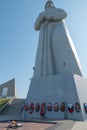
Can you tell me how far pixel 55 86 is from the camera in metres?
15.9

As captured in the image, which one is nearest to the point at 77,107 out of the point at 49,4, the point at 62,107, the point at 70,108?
the point at 70,108

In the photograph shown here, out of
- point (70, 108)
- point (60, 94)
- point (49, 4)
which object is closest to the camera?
point (70, 108)

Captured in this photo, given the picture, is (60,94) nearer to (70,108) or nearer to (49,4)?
(70,108)

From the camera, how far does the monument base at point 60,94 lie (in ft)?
46.4

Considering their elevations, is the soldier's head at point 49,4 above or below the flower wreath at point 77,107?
above

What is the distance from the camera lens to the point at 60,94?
15258 mm

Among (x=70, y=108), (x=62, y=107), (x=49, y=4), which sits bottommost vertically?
(x=70, y=108)

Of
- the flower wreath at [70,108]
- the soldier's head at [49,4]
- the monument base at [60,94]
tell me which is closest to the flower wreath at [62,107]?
the monument base at [60,94]

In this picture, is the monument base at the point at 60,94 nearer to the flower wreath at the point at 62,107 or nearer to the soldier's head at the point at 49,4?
the flower wreath at the point at 62,107

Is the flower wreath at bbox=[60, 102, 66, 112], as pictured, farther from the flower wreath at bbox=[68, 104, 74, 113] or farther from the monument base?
the flower wreath at bbox=[68, 104, 74, 113]

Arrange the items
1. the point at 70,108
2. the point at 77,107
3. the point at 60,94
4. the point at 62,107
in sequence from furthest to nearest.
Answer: the point at 60,94, the point at 62,107, the point at 70,108, the point at 77,107

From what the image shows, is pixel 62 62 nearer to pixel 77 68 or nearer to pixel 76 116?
pixel 77 68

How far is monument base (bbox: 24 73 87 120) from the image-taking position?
1416 centimetres

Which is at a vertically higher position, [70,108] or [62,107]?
[62,107]
